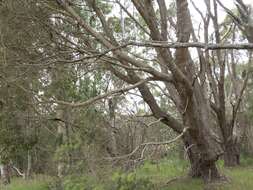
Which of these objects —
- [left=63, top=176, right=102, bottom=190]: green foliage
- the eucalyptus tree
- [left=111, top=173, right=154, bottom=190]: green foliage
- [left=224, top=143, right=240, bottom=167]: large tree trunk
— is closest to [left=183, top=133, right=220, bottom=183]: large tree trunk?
the eucalyptus tree

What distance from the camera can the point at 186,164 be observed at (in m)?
14.0

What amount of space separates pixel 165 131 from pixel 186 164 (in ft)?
4.05

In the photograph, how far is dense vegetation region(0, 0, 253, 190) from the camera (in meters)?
9.00

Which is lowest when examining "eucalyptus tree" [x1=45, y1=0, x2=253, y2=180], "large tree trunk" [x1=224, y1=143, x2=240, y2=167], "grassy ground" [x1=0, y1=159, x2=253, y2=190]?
"grassy ground" [x1=0, y1=159, x2=253, y2=190]

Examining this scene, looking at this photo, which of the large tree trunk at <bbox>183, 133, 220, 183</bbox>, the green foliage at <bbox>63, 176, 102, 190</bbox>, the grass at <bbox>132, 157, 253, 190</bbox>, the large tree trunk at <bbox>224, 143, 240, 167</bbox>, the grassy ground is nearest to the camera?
the green foliage at <bbox>63, 176, 102, 190</bbox>

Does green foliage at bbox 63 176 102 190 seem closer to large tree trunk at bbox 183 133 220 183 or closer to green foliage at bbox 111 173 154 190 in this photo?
green foliage at bbox 111 173 154 190

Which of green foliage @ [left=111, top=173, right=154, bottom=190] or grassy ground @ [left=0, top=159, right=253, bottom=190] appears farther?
grassy ground @ [left=0, top=159, right=253, bottom=190]

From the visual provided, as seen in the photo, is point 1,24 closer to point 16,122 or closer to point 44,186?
point 16,122

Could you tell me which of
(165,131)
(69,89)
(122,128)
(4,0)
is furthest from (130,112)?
(4,0)

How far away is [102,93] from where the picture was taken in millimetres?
11812

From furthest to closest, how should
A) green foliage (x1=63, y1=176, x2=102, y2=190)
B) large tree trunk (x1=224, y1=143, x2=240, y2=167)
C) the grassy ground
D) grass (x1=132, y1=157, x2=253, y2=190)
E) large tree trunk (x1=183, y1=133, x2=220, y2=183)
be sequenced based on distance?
1. large tree trunk (x1=224, y1=143, x2=240, y2=167)
2. large tree trunk (x1=183, y1=133, x2=220, y2=183)
3. grass (x1=132, y1=157, x2=253, y2=190)
4. the grassy ground
5. green foliage (x1=63, y1=176, x2=102, y2=190)

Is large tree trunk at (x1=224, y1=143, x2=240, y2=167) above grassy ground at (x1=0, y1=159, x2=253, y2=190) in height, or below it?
above

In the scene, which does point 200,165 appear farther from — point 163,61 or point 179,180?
point 163,61

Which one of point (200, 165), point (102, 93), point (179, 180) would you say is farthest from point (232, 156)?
point (102, 93)
